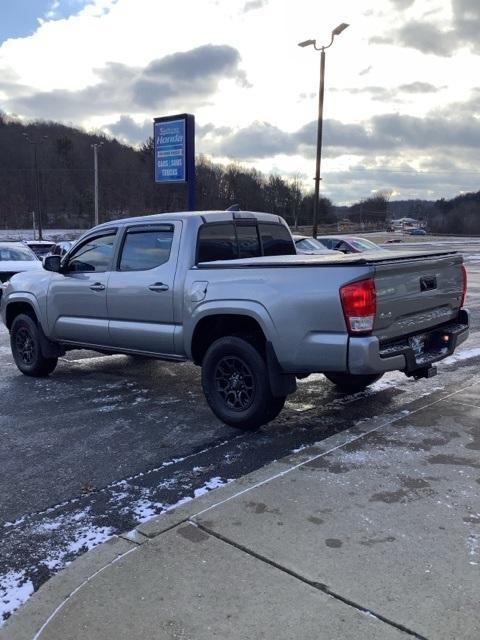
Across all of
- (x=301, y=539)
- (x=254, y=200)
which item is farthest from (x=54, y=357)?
(x=254, y=200)

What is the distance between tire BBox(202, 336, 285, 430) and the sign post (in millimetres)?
10067

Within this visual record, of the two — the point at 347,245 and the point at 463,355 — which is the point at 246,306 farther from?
the point at 347,245

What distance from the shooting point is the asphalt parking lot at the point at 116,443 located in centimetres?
353

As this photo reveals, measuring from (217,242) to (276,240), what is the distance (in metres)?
0.96

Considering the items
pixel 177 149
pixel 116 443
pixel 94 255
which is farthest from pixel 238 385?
pixel 177 149

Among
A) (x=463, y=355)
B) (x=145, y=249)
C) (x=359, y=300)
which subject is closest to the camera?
(x=359, y=300)

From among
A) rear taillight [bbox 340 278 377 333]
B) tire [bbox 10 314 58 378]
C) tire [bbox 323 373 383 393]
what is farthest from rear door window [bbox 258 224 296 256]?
tire [bbox 10 314 58 378]

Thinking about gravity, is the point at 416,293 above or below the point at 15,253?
above

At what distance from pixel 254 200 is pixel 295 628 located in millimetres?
109814

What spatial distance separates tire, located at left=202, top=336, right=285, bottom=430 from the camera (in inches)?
197

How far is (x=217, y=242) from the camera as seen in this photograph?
232 inches

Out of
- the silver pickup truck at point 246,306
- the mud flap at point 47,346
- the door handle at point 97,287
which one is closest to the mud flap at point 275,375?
the silver pickup truck at point 246,306

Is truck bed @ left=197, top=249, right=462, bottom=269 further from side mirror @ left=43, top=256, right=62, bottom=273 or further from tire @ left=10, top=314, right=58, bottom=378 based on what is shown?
tire @ left=10, top=314, right=58, bottom=378

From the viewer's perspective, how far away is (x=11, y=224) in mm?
94188
